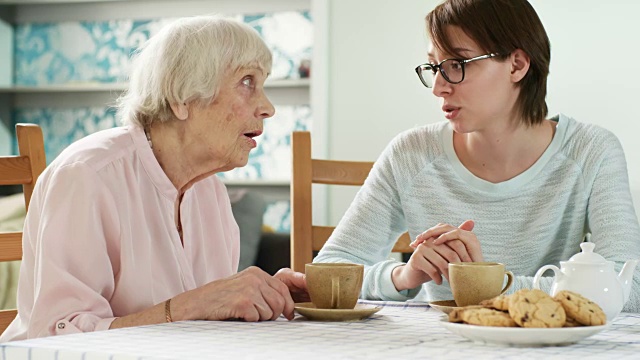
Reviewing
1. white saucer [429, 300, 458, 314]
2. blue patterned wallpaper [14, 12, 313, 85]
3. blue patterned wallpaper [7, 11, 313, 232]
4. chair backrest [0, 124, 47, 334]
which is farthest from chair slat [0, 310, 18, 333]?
blue patterned wallpaper [14, 12, 313, 85]

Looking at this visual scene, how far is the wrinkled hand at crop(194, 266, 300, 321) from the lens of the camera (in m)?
1.24

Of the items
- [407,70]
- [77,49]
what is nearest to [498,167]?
[407,70]

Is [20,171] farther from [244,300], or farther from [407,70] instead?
[407,70]

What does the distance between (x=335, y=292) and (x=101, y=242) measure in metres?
0.38

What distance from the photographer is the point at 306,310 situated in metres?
1.24

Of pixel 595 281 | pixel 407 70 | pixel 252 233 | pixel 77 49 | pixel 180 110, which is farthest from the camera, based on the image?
pixel 77 49

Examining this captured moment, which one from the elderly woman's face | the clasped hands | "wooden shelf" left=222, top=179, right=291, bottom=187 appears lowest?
the clasped hands

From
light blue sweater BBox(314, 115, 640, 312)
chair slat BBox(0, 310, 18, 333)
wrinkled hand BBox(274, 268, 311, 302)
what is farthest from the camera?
light blue sweater BBox(314, 115, 640, 312)

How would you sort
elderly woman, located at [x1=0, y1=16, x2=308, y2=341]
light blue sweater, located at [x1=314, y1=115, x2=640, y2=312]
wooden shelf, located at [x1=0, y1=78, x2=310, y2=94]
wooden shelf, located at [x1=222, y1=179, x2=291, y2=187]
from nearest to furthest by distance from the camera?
elderly woman, located at [x1=0, y1=16, x2=308, y2=341] < light blue sweater, located at [x1=314, y1=115, x2=640, y2=312] < wooden shelf, located at [x1=222, y1=179, x2=291, y2=187] < wooden shelf, located at [x1=0, y1=78, x2=310, y2=94]

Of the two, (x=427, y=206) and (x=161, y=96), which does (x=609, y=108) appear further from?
(x=161, y=96)

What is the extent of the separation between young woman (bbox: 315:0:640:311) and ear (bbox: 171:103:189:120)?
44 cm

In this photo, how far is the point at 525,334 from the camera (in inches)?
37.3

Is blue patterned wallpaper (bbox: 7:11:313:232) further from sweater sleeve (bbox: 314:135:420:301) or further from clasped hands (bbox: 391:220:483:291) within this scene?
clasped hands (bbox: 391:220:483:291)

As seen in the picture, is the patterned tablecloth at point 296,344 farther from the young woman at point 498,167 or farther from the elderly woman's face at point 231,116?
the young woman at point 498,167
